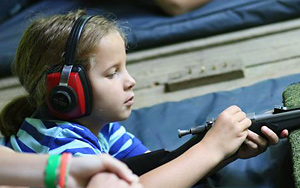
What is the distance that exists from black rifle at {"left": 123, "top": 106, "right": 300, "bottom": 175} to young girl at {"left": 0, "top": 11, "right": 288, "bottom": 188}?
0.06 feet

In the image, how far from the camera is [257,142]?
3.65 feet

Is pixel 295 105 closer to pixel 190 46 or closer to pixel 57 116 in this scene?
pixel 57 116

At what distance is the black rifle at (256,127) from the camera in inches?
42.6

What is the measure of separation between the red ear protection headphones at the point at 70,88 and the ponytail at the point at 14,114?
0.77ft

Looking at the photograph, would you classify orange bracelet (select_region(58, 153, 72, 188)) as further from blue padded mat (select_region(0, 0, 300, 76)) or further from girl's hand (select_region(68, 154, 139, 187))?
blue padded mat (select_region(0, 0, 300, 76))

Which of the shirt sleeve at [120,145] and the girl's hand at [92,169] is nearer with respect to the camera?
the girl's hand at [92,169]

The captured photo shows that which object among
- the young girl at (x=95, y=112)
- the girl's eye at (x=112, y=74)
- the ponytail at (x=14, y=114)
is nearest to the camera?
the young girl at (x=95, y=112)

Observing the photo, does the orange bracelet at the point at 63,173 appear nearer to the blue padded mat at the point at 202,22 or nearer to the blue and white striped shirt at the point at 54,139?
the blue and white striped shirt at the point at 54,139

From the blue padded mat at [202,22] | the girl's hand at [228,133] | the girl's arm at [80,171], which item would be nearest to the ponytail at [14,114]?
the girl's hand at [228,133]

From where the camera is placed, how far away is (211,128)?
1086 mm

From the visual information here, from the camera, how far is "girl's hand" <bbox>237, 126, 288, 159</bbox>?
1093mm

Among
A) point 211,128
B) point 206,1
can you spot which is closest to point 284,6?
point 206,1

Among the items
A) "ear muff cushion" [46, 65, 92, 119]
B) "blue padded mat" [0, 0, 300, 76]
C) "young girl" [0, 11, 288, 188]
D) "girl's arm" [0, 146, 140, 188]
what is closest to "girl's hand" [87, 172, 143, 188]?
"girl's arm" [0, 146, 140, 188]

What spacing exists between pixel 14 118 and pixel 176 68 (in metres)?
1.04
